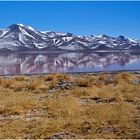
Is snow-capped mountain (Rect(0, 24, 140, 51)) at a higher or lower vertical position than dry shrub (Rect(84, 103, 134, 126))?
higher

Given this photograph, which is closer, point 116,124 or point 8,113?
point 116,124

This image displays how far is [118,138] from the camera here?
1272 centimetres

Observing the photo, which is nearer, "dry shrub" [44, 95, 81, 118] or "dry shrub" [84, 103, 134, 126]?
"dry shrub" [84, 103, 134, 126]

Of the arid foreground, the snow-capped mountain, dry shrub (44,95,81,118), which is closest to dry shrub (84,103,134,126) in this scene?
the arid foreground

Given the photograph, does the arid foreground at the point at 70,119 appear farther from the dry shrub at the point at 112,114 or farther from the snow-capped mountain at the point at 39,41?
the snow-capped mountain at the point at 39,41

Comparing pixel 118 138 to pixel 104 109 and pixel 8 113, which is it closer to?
pixel 104 109

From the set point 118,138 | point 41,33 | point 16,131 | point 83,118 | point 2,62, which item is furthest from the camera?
point 41,33

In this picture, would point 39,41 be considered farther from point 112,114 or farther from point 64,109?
point 112,114

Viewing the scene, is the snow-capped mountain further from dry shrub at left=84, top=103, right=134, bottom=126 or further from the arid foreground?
dry shrub at left=84, top=103, right=134, bottom=126

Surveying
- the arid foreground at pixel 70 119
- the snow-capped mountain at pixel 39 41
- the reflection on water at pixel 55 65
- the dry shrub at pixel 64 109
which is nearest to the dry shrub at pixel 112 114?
the arid foreground at pixel 70 119

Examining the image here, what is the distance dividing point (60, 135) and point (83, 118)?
2.33 m

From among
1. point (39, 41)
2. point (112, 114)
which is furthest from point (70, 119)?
point (39, 41)

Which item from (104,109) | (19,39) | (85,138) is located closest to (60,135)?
(85,138)

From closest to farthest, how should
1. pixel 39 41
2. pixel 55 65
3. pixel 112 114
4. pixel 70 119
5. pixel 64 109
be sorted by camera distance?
1. pixel 70 119
2. pixel 112 114
3. pixel 64 109
4. pixel 55 65
5. pixel 39 41
